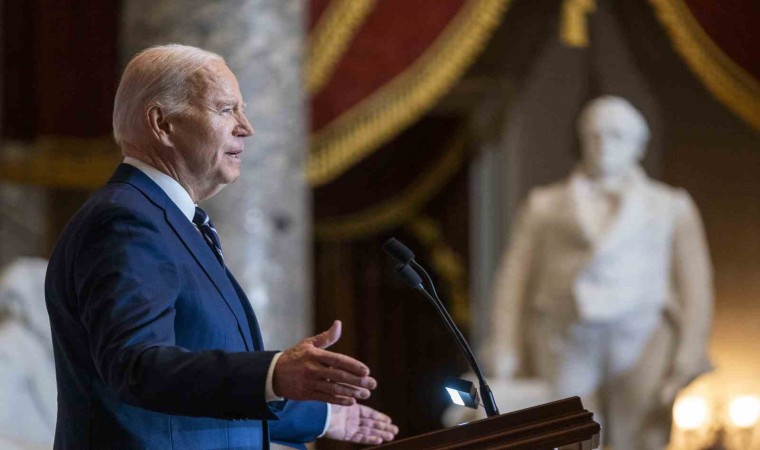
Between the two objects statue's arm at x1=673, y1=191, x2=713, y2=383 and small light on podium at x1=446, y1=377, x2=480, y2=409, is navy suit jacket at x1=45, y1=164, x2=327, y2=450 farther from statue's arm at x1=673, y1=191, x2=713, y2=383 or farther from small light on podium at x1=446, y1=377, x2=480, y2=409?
statue's arm at x1=673, y1=191, x2=713, y2=383

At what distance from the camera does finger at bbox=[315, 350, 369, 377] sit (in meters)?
1.96

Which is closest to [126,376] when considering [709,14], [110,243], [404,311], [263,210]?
[110,243]

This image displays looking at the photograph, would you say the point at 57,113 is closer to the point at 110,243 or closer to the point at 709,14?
the point at 709,14

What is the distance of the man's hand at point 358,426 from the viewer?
265 cm

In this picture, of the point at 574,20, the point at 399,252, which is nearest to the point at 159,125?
the point at 399,252

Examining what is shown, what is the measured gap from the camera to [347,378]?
6.47 ft

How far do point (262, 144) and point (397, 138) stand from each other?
129 inches

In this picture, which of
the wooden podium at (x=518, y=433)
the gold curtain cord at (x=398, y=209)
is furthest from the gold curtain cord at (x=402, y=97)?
the wooden podium at (x=518, y=433)

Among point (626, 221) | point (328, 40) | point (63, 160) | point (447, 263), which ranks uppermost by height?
point (447, 263)

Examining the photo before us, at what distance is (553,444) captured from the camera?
7.26 feet

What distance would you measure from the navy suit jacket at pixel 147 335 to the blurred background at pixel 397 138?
2821 mm

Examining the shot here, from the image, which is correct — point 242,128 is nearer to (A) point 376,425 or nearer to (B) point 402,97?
(A) point 376,425

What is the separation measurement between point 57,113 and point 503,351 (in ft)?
7.99

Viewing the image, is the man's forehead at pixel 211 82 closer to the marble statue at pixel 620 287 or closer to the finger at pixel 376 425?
the finger at pixel 376 425
